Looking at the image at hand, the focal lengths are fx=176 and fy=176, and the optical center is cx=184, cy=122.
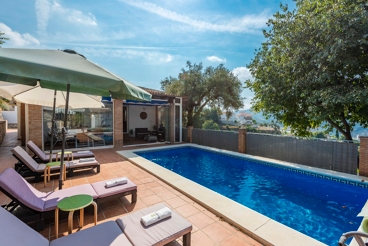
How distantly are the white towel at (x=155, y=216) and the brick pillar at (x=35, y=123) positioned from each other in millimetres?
10578

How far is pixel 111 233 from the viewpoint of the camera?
2.38 meters

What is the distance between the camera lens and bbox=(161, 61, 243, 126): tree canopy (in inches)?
714

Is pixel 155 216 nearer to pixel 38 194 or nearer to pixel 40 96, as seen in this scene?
pixel 38 194

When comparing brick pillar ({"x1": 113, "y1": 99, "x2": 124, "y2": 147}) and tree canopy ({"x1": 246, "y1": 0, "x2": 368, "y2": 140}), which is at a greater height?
tree canopy ({"x1": 246, "y1": 0, "x2": 368, "y2": 140})

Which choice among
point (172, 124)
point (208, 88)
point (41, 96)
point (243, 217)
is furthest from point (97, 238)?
point (208, 88)

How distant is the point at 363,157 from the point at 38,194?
10721 mm

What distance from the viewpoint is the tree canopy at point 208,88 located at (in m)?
18.1

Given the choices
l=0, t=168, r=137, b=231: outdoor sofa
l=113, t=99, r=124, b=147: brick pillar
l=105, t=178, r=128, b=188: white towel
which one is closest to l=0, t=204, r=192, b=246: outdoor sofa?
l=0, t=168, r=137, b=231: outdoor sofa

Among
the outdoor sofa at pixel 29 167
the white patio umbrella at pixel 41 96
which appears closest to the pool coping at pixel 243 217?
the outdoor sofa at pixel 29 167

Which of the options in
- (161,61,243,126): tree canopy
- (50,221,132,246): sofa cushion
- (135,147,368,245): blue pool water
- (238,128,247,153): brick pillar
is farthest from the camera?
(161,61,243,126): tree canopy

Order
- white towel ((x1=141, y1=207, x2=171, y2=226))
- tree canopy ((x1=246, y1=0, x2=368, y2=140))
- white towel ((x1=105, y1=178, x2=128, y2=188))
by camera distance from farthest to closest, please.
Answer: tree canopy ((x1=246, y1=0, x2=368, y2=140)) → white towel ((x1=105, y1=178, x2=128, y2=188)) → white towel ((x1=141, y1=207, x2=171, y2=226))

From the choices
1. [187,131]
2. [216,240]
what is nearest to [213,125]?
[187,131]

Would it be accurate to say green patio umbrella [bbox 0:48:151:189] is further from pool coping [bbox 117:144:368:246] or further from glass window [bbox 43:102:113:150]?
glass window [bbox 43:102:113:150]

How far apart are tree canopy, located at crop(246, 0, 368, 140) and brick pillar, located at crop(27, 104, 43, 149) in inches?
515
